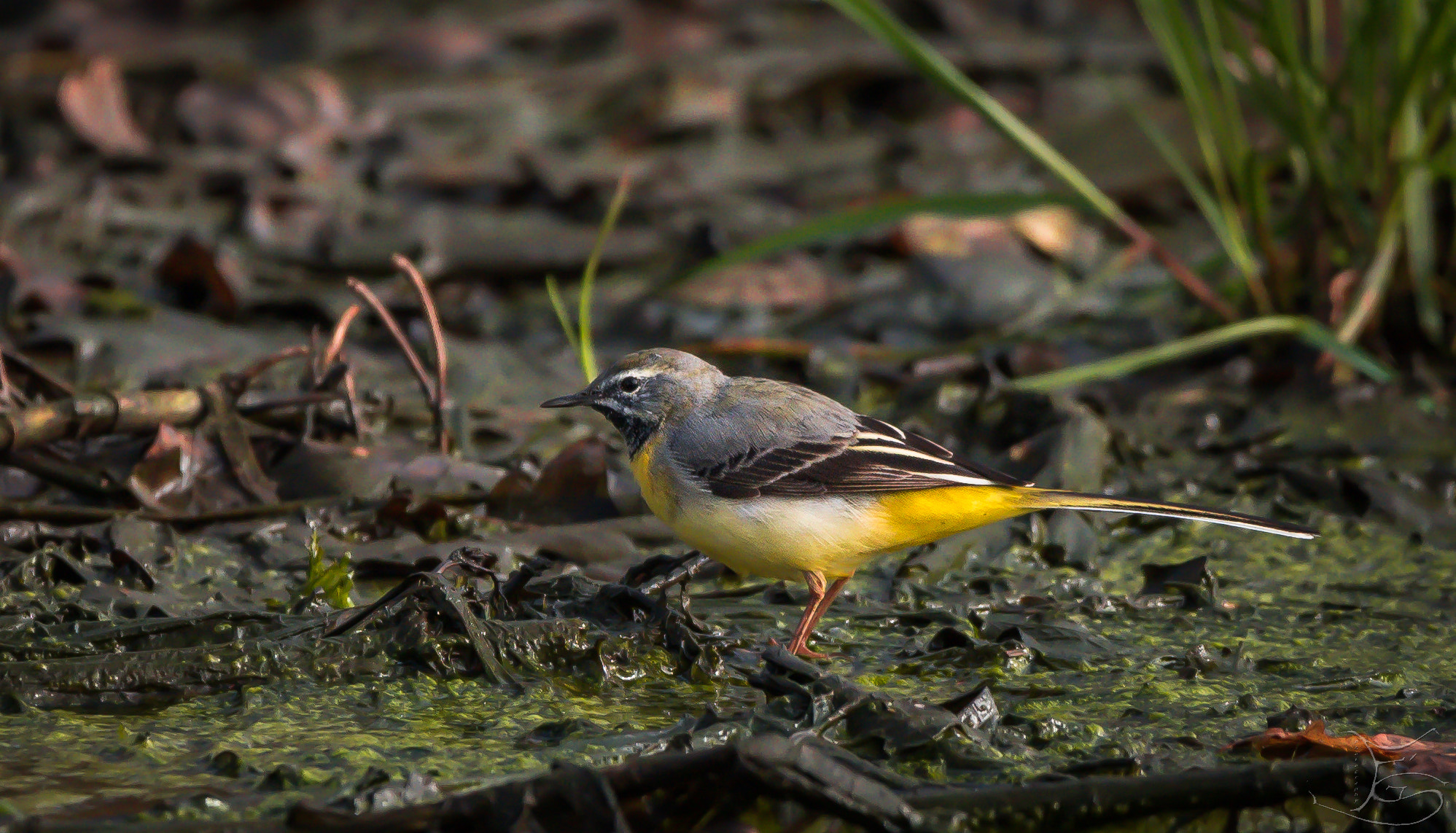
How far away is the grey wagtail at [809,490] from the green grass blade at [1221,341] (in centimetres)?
152

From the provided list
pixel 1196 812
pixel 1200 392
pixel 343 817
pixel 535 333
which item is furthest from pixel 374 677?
pixel 1200 392

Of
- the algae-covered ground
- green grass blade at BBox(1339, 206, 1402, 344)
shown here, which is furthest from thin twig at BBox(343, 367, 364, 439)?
green grass blade at BBox(1339, 206, 1402, 344)

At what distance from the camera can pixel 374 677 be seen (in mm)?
3904

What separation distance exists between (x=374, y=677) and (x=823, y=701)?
1.16m

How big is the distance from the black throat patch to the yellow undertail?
2.71ft

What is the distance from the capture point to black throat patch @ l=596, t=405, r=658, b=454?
16.3 feet

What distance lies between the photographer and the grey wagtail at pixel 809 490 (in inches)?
175

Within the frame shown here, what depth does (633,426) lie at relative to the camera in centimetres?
501

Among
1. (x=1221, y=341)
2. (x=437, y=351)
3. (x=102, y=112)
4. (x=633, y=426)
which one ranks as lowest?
(x=1221, y=341)

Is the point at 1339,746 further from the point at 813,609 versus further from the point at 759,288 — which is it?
the point at 759,288

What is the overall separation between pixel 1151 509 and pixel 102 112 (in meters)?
6.13

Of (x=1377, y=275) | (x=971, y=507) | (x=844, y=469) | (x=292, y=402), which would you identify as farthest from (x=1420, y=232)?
(x=292, y=402)

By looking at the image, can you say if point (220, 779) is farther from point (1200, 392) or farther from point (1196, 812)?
point (1200, 392)

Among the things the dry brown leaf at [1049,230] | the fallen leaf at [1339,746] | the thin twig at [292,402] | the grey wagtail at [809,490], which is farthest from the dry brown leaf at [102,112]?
the fallen leaf at [1339,746]
